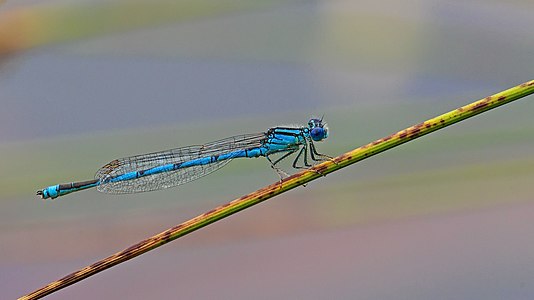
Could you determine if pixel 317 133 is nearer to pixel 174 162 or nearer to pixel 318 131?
pixel 318 131

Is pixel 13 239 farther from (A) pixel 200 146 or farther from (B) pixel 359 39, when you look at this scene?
(B) pixel 359 39

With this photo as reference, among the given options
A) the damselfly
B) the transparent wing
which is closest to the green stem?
the damselfly

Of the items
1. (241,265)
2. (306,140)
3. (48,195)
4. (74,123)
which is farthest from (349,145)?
(74,123)

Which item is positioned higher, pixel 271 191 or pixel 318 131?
pixel 318 131

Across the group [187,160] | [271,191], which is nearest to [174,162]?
[187,160]

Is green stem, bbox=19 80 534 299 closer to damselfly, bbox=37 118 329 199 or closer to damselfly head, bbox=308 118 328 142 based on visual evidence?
damselfly head, bbox=308 118 328 142

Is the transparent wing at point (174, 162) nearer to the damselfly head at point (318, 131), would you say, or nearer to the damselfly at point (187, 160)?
the damselfly at point (187, 160)
